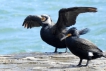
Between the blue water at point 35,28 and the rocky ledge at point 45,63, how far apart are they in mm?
5910

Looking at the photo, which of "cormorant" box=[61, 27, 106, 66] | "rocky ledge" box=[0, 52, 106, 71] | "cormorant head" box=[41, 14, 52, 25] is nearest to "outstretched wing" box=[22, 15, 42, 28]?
"cormorant head" box=[41, 14, 52, 25]

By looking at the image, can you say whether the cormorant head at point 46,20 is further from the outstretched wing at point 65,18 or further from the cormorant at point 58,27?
the outstretched wing at point 65,18

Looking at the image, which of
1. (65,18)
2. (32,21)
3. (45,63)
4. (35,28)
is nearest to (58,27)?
(65,18)

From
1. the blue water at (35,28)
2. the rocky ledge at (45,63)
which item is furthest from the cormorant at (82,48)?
the blue water at (35,28)

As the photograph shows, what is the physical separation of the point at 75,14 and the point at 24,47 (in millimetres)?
6810

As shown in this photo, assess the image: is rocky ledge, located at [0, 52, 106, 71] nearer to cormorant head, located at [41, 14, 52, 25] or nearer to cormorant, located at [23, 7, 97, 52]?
cormorant, located at [23, 7, 97, 52]

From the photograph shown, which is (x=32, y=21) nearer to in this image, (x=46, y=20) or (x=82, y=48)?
(x=46, y=20)

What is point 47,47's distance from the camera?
1802cm

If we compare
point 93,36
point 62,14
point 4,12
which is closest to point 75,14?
point 62,14

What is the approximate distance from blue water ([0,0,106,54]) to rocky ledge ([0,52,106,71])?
5910 millimetres

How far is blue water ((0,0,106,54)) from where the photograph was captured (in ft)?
59.0

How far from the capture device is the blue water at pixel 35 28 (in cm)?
1800

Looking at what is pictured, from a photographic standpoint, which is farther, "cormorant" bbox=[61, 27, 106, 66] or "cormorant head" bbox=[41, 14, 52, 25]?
"cormorant head" bbox=[41, 14, 52, 25]

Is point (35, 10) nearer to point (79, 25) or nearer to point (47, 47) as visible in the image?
point (79, 25)
